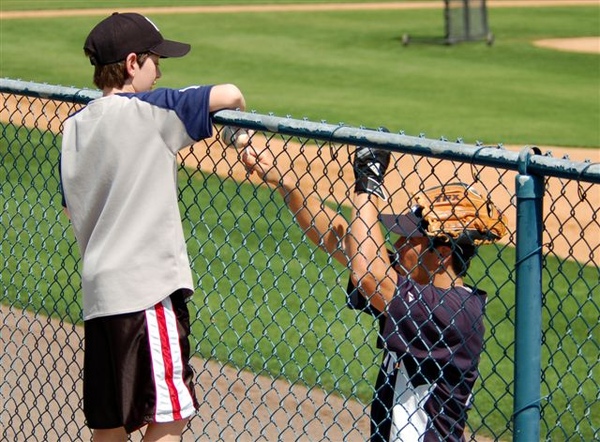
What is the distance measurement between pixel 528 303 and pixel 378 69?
776 inches

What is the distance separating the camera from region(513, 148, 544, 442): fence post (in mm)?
3527

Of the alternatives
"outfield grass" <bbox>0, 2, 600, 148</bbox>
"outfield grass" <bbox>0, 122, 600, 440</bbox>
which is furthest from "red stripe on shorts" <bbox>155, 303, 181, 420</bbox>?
"outfield grass" <bbox>0, 2, 600, 148</bbox>

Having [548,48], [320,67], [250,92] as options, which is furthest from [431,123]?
[548,48]

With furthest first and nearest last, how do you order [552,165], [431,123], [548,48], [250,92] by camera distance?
[548,48] → [250,92] → [431,123] → [552,165]

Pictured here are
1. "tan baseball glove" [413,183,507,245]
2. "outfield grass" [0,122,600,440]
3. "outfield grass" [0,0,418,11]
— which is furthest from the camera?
"outfield grass" [0,0,418,11]

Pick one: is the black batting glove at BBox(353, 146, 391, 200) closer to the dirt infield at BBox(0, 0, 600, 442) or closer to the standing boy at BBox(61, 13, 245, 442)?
the standing boy at BBox(61, 13, 245, 442)

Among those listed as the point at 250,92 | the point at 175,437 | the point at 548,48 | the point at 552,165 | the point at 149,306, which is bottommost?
the point at 548,48

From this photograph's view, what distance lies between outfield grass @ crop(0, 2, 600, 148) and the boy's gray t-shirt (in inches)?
471

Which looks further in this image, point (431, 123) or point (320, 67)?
point (320, 67)

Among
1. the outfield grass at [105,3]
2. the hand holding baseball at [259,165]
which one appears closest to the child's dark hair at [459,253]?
the hand holding baseball at [259,165]

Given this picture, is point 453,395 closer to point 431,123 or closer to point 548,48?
point 431,123

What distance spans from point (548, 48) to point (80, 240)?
22908mm

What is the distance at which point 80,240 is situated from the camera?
4.21 metres

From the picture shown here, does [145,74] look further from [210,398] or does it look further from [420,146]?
[210,398]
